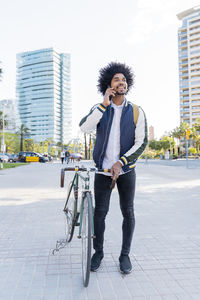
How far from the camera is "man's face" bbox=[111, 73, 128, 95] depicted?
3074 mm

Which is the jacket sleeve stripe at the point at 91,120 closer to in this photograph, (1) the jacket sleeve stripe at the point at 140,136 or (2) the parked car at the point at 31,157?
(1) the jacket sleeve stripe at the point at 140,136

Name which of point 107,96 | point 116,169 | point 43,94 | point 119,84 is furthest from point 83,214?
point 43,94

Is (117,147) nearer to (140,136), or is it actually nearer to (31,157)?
(140,136)

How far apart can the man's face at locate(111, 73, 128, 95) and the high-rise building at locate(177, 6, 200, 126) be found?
4438 inches

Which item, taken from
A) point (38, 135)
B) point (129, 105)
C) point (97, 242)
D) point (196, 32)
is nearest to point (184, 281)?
point (97, 242)

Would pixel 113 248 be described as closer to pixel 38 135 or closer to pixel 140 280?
pixel 140 280

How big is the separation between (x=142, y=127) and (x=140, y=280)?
4.90 feet

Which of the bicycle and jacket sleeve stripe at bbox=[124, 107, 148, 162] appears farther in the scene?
jacket sleeve stripe at bbox=[124, 107, 148, 162]

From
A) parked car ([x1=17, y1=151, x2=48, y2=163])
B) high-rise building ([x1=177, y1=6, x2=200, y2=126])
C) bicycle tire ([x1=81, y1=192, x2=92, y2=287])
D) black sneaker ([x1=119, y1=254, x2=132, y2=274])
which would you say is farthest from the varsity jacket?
high-rise building ([x1=177, y1=6, x2=200, y2=126])

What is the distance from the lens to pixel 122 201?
10.3 ft

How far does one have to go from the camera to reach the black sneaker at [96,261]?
307cm

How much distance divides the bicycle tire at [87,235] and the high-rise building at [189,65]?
113181mm

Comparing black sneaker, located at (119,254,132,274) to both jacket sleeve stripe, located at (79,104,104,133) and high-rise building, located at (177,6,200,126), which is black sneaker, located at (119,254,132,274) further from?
high-rise building, located at (177,6,200,126)

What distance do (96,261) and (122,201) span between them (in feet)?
2.23
